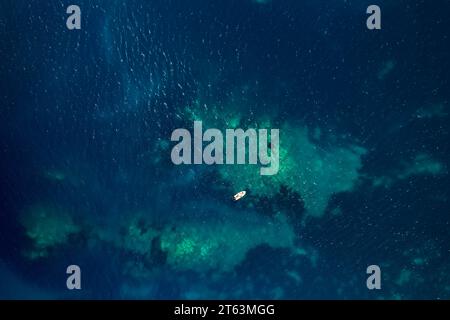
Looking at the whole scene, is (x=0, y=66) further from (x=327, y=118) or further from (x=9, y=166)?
(x=327, y=118)

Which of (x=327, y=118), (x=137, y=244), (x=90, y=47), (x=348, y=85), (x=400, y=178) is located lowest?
(x=137, y=244)

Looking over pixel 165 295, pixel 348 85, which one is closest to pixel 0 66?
pixel 165 295

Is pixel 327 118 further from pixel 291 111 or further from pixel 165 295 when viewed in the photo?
pixel 165 295
